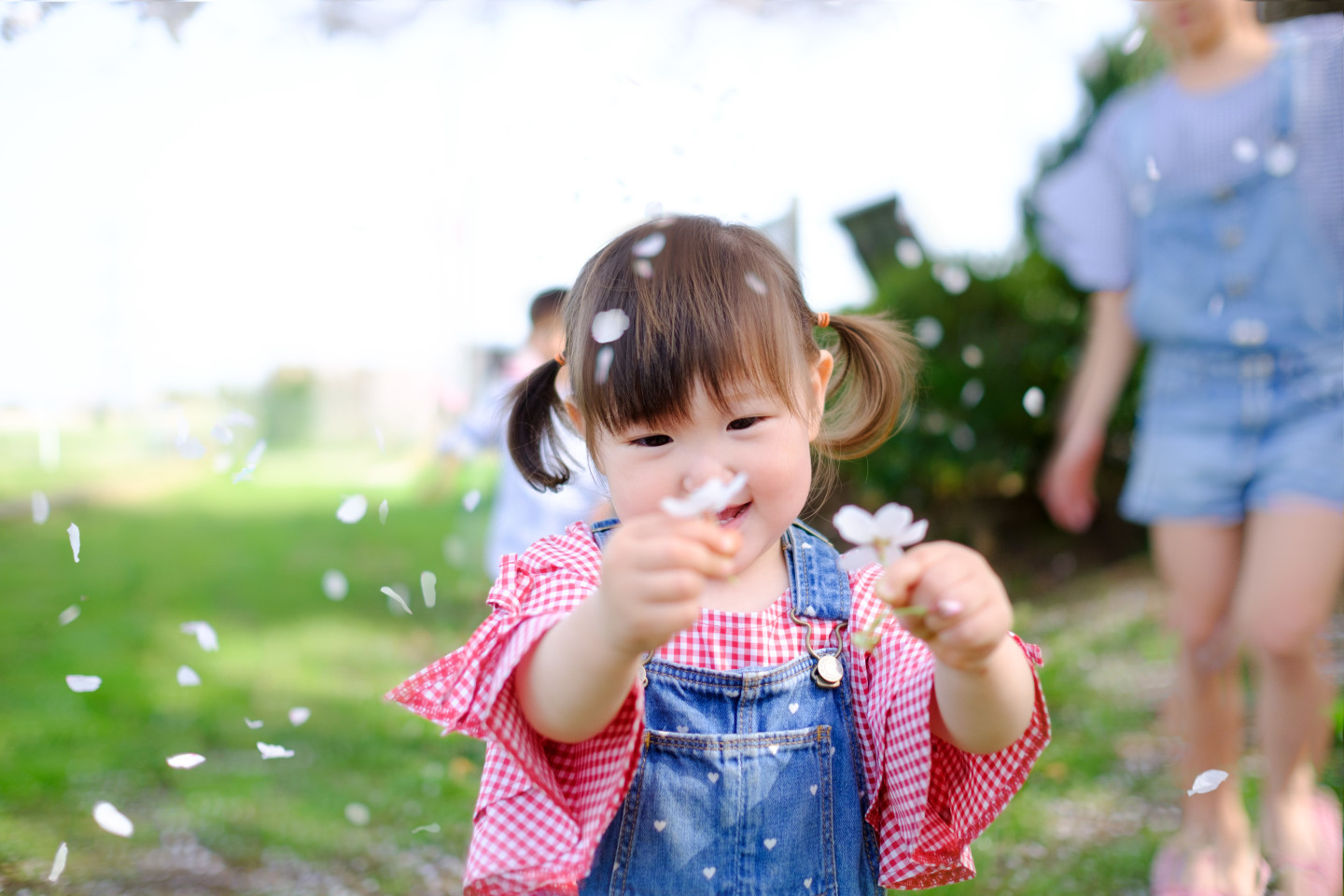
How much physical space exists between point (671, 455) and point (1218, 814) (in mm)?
1854

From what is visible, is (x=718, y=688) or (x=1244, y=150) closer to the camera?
(x=718, y=688)

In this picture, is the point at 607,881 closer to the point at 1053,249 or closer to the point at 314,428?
the point at 1053,249

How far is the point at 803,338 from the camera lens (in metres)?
1.45

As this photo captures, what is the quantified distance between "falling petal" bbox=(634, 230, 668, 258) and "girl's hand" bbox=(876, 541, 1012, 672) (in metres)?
0.52

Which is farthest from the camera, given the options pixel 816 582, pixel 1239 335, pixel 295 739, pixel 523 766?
pixel 295 739

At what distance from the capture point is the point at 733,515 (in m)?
1.36

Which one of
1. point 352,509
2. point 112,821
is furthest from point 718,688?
point 112,821

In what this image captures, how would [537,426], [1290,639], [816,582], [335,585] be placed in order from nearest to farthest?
[816,582]
[537,426]
[1290,639]
[335,585]

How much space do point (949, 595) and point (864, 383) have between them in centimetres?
71

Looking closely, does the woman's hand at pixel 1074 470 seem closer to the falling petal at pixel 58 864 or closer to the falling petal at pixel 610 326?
the falling petal at pixel 610 326

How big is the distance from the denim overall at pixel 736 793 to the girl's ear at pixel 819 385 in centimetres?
32

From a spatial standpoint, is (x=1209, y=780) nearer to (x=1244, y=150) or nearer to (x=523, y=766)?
(x=523, y=766)

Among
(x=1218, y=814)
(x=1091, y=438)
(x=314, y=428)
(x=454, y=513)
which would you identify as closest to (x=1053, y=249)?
(x=1091, y=438)

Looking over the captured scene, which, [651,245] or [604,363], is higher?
[651,245]
